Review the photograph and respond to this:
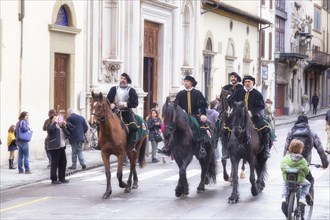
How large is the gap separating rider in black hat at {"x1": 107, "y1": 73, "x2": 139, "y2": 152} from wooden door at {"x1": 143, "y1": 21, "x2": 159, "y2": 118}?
18.2m

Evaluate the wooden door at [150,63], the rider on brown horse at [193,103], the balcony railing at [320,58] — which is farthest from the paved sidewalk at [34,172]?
the balcony railing at [320,58]

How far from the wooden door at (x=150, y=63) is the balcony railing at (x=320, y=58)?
3470cm

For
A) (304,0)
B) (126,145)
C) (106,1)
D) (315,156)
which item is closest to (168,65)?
(106,1)

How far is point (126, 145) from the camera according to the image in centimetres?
1922

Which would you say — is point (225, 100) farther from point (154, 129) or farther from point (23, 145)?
point (154, 129)

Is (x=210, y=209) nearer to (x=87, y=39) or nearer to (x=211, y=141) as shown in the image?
(x=211, y=141)

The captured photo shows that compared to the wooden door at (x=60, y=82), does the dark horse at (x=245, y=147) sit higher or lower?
lower

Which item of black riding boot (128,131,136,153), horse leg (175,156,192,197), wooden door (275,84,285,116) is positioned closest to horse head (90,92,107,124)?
black riding boot (128,131,136,153)

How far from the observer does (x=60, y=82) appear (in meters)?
29.5

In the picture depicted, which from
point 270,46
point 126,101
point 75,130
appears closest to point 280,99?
point 270,46

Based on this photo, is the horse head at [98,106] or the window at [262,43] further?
the window at [262,43]

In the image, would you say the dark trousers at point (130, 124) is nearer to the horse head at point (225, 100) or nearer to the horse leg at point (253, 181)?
the horse head at point (225, 100)

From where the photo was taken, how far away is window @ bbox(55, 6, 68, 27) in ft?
95.6

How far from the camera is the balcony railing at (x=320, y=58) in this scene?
7244 cm
